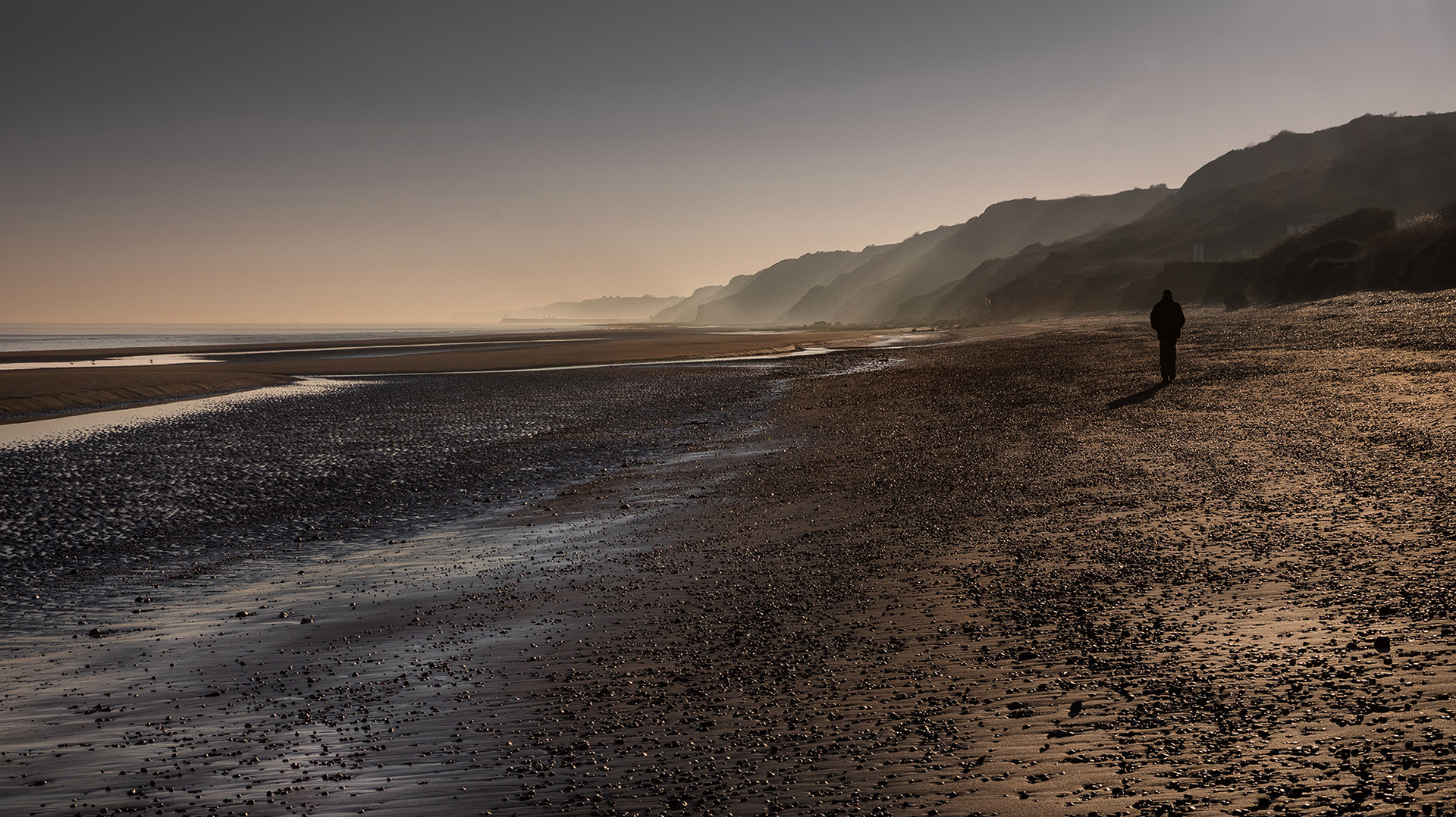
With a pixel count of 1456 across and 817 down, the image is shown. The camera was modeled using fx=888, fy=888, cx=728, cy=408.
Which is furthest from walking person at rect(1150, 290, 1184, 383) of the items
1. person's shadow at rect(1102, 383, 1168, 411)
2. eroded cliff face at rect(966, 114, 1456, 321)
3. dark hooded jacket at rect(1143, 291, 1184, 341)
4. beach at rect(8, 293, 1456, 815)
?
eroded cliff face at rect(966, 114, 1456, 321)

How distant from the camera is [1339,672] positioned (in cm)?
640

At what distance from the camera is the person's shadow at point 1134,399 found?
74.5 feet

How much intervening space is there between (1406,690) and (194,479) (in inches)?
820

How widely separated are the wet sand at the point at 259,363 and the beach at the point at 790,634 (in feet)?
79.5

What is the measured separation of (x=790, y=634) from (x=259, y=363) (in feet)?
219

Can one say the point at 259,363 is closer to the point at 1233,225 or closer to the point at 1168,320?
the point at 1168,320

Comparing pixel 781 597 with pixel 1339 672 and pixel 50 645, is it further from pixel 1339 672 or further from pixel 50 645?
pixel 50 645

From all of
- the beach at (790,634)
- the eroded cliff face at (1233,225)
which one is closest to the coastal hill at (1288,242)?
the eroded cliff face at (1233,225)

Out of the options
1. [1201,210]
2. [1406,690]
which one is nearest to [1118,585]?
[1406,690]

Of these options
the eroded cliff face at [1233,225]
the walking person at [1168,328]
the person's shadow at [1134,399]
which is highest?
the eroded cliff face at [1233,225]

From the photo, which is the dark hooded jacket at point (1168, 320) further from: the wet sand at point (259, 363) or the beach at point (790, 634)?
the wet sand at point (259, 363)

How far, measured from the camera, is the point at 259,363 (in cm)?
6506

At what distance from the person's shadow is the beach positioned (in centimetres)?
279

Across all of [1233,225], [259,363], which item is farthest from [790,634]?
[1233,225]
